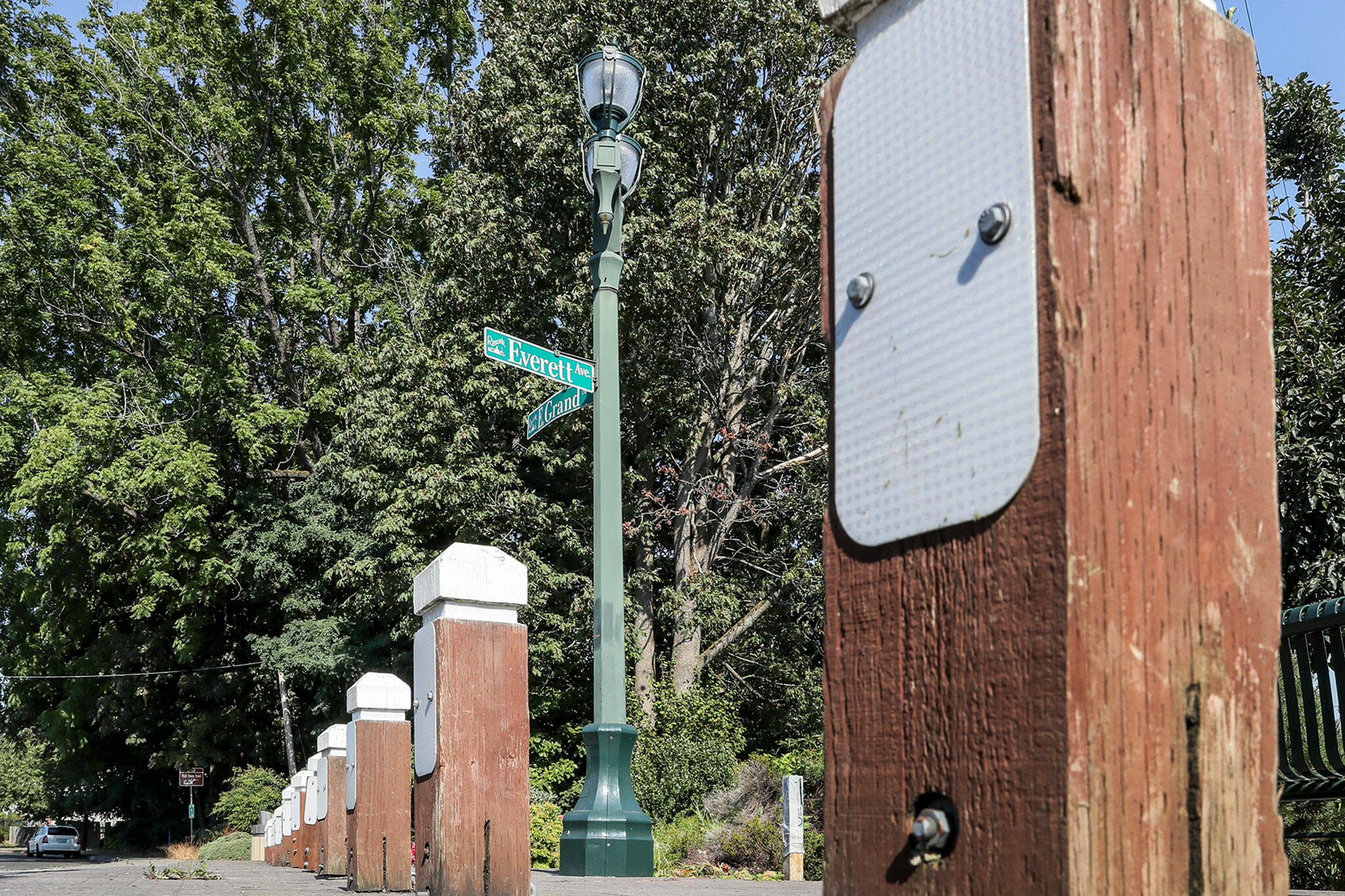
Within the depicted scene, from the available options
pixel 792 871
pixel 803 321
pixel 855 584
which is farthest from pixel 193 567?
pixel 855 584

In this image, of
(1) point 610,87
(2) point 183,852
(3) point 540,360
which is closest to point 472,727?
(3) point 540,360

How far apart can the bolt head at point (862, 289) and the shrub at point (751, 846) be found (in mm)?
10309

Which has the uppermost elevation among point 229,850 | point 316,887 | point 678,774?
point 316,887

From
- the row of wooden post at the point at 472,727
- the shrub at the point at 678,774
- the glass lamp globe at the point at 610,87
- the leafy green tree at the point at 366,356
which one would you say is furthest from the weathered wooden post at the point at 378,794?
the leafy green tree at the point at 366,356

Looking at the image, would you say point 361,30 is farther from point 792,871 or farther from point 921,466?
point 921,466

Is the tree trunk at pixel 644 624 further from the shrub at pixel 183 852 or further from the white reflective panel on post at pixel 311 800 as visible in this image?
the shrub at pixel 183 852

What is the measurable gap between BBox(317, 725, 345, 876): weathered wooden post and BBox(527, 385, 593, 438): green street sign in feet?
9.83

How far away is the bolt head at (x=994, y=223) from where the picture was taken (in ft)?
3.94

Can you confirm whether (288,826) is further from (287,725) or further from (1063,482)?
(1063,482)

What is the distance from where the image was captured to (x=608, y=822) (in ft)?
28.8

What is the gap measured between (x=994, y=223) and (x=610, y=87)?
9689 mm

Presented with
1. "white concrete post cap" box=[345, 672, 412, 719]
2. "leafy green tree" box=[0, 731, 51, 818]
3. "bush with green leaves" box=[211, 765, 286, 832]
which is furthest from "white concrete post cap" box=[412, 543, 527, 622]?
"leafy green tree" box=[0, 731, 51, 818]

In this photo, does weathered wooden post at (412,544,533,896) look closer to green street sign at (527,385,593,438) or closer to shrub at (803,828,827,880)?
green street sign at (527,385,593,438)

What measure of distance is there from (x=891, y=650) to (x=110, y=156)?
88.9ft
